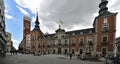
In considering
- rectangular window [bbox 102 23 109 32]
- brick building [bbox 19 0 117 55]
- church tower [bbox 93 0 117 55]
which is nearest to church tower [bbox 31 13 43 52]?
brick building [bbox 19 0 117 55]

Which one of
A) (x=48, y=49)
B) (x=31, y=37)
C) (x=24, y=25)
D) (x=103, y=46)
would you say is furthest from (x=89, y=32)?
(x=24, y=25)

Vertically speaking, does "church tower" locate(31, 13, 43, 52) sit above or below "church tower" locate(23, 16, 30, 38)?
below

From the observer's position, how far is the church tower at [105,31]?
33.2 metres

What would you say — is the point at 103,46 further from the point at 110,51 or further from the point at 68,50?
the point at 68,50

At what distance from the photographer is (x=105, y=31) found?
34312 mm

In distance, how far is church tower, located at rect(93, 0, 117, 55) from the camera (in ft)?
109

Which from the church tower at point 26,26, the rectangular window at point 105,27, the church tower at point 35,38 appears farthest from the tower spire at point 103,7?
the church tower at point 26,26

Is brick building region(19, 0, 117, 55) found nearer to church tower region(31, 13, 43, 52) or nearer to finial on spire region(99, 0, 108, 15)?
finial on spire region(99, 0, 108, 15)

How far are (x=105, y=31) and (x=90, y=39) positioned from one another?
6285 mm

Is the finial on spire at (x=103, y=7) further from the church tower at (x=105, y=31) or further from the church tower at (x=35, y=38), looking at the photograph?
the church tower at (x=35, y=38)

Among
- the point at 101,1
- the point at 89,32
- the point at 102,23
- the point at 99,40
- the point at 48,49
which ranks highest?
the point at 101,1

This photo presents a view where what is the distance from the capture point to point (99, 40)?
35250 mm

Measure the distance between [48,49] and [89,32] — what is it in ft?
71.8

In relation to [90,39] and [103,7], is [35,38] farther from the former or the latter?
[103,7]
